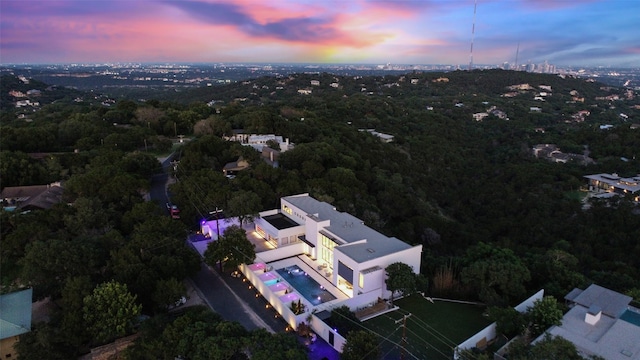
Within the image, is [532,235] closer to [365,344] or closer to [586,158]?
[586,158]

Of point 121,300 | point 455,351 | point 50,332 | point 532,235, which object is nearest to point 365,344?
point 455,351

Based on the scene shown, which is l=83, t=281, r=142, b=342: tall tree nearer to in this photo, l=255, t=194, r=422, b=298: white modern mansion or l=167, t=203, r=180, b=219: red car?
l=255, t=194, r=422, b=298: white modern mansion

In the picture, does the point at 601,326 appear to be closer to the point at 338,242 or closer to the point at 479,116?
the point at 338,242

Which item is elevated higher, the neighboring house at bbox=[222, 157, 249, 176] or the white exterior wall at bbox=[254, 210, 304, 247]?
the neighboring house at bbox=[222, 157, 249, 176]

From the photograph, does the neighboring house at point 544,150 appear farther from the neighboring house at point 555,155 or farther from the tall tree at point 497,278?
the tall tree at point 497,278

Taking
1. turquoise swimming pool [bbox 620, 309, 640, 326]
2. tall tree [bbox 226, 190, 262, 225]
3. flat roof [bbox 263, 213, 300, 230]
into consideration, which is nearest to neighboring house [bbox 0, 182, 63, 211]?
tall tree [bbox 226, 190, 262, 225]

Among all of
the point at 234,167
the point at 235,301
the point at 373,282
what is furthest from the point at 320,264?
the point at 234,167
